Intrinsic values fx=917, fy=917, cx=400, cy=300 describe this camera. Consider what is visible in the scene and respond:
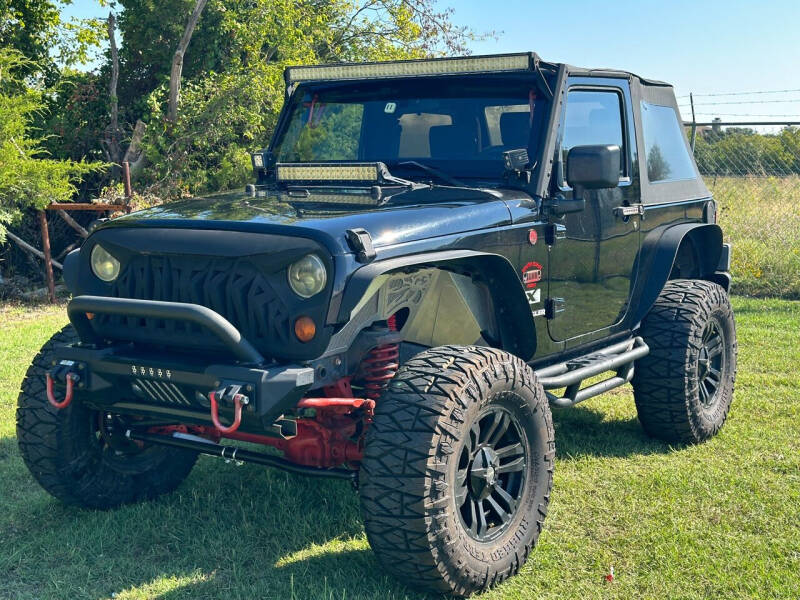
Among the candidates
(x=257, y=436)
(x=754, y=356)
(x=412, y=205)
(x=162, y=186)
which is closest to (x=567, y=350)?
(x=412, y=205)

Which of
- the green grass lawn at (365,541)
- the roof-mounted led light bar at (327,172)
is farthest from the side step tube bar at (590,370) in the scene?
the roof-mounted led light bar at (327,172)

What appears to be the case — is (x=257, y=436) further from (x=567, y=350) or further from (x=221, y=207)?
(x=567, y=350)

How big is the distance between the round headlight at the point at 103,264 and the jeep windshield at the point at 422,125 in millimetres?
1476

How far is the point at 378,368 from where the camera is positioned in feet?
12.3

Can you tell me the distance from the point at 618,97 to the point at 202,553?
11.0ft

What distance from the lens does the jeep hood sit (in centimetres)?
348

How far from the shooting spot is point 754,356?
776cm

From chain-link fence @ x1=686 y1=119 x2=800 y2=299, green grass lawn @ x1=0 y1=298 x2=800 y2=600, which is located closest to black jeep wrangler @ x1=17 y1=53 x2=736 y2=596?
green grass lawn @ x1=0 y1=298 x2=800 y2=600

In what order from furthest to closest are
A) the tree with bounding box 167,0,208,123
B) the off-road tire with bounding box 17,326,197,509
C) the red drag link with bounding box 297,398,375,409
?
the tree with bounding box 167,0,208,123 < the off-road tire with bounding box 17,326,197,509 < the red drag link with bounding box 297,398,375,409

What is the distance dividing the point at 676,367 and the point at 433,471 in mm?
2433

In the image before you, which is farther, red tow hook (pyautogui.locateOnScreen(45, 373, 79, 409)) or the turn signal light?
red tow hook (pyautogui.locateOnScreen(45, 373, 79, 409))

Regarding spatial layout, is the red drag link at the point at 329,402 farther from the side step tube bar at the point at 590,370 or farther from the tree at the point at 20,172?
the tree at the point at 20,172

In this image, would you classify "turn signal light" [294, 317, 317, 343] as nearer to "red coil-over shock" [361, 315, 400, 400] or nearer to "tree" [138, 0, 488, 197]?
"red coil-over shock" [361, 315, 400, 400]

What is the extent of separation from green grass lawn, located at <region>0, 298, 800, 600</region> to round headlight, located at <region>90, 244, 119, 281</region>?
4.02 ft
